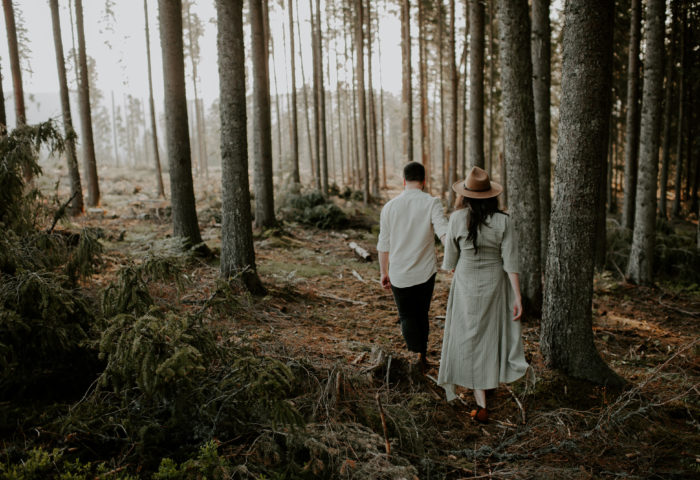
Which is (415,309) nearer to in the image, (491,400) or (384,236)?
(384,236)

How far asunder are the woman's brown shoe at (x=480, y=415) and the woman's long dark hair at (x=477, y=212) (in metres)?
1.52

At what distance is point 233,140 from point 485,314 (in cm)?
467

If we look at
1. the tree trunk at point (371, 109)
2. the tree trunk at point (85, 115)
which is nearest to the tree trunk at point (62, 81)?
the tree trunk at point (85, 115)

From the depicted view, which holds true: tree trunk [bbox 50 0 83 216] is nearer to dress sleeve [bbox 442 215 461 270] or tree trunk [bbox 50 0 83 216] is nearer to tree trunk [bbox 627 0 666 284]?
dress sleeve [bbox 442 215 461 270]

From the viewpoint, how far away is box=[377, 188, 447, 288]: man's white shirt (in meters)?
4.74

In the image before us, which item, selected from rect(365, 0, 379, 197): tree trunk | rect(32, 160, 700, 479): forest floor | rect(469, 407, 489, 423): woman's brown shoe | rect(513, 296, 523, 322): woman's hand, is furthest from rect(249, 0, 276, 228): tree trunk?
rect(469, 407, 489, 423): woman's brown shoe

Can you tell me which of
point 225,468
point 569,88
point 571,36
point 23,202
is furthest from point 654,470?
point 23,202

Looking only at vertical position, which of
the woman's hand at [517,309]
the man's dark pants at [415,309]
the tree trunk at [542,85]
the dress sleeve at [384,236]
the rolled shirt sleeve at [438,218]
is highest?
the tree trunk at [542,85]

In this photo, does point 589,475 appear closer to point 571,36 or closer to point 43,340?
point 571,36

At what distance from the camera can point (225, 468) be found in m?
2.59

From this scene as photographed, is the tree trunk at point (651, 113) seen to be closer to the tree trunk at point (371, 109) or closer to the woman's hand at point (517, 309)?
the woman's hand at point (517, 309)

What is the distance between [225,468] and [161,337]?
3.04 ft

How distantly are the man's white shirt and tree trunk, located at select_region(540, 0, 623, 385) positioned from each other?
1269mm

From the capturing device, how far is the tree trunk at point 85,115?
15.6 metres
